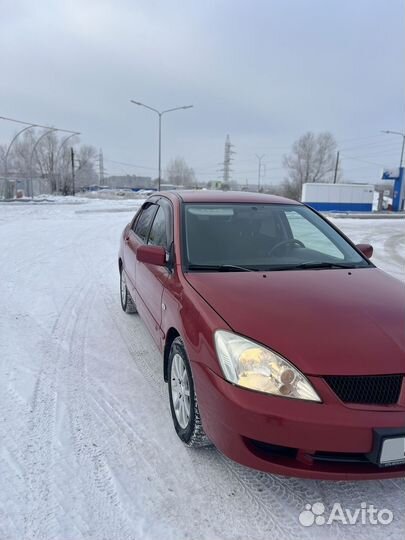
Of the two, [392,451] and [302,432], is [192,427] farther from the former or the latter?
[392,451]

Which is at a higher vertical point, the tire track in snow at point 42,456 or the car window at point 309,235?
the car window at point 309,235

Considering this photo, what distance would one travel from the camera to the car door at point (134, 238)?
436 centimetres

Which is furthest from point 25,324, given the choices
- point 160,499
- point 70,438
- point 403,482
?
point 403,482

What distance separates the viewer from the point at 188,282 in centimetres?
275

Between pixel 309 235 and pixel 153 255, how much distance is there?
1604 mm

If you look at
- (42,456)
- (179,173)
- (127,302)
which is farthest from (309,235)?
(179,173)

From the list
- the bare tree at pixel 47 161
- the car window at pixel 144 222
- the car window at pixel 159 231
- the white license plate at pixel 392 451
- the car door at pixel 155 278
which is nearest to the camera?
the white license plate at pixel 392 451

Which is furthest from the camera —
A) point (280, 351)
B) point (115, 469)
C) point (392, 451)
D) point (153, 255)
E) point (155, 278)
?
point (155, 278)

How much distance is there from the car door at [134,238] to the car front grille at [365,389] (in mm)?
2689

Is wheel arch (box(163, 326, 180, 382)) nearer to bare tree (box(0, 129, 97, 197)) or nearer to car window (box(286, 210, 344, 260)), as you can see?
car window (box(286, 210, 344, 260))

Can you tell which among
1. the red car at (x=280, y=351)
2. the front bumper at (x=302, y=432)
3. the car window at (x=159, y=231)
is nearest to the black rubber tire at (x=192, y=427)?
the red car at (x=280, y=351)

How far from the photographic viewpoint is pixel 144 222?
4613mm

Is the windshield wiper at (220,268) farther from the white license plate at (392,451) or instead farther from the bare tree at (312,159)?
the bare tree at (312,159)

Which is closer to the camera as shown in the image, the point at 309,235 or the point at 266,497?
the point at 266,497
